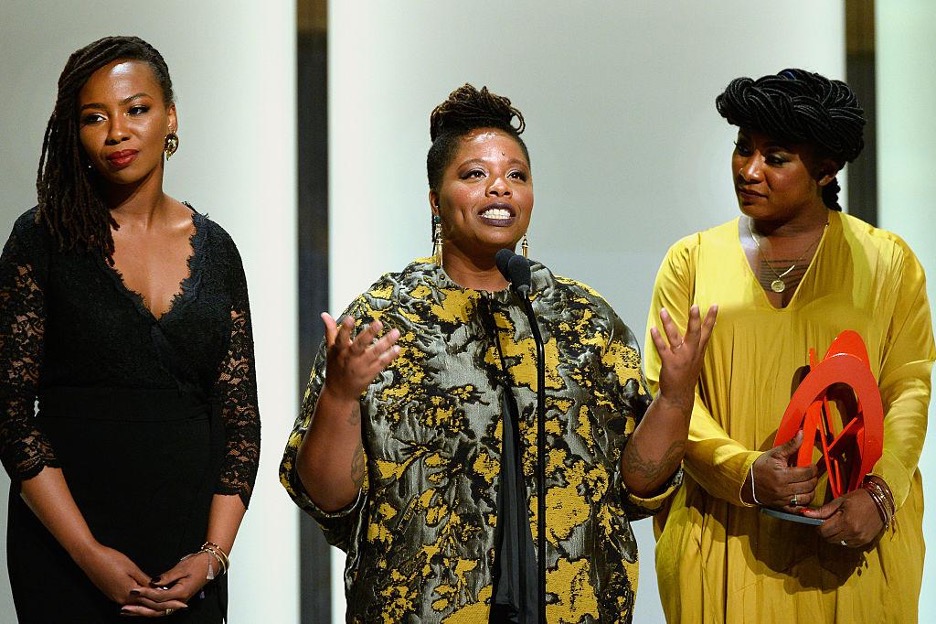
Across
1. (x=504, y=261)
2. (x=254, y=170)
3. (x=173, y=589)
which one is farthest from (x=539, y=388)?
(x=254, y=170)

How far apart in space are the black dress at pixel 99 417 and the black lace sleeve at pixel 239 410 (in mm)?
12

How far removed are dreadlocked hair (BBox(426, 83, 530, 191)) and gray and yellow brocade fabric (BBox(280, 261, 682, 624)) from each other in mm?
274

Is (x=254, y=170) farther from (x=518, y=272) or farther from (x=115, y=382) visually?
(x=518, y=272)

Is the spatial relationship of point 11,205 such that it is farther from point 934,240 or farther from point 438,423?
point 934,240

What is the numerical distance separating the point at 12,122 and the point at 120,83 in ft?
5.17

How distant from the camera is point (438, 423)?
2.48m

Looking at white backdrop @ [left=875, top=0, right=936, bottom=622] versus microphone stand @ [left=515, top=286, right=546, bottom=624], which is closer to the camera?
microphone stand @ [left=515, top=286, right=546, bottom=624]

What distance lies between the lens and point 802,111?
290 centimetres

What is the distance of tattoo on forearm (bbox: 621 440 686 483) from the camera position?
98.4 inches

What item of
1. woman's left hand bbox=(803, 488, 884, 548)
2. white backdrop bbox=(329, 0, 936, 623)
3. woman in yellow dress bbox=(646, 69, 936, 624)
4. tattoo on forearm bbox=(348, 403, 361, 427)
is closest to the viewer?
tattoo on forearm bbox=(348, 403, 361, 427)

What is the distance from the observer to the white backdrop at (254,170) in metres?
4.06

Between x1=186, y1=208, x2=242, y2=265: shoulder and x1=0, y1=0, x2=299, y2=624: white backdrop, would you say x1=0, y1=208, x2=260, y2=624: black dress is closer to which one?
x1=186, y1=208, x2=242, y2=265: shoulder

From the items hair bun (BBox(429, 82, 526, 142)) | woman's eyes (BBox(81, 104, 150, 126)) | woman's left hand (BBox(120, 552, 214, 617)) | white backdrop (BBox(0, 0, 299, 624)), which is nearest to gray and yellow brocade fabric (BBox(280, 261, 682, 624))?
woman's left hand (BBox(120, 552, 214, 617))

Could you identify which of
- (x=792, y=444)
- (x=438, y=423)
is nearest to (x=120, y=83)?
(x=438, y=423)
